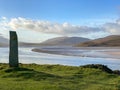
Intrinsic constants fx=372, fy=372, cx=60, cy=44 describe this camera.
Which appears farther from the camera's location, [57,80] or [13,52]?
[13,52]

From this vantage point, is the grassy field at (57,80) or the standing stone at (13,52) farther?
the standing stone at (13,52)

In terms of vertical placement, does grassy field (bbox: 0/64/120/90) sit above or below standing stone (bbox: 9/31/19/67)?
below

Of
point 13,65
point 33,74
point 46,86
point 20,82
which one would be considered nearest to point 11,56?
point 13,65

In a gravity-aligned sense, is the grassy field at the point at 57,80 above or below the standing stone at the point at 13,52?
below

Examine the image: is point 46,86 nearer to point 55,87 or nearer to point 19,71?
point 55,87

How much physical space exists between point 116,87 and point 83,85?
4.47 ft

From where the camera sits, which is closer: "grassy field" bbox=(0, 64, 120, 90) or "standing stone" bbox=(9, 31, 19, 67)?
"grassy field" bbox=(0, 64, 120, 90)

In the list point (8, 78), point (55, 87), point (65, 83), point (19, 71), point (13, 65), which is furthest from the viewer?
point (13, 65)

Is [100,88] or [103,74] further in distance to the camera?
[103,74]

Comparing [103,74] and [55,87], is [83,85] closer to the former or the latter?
[55,87]

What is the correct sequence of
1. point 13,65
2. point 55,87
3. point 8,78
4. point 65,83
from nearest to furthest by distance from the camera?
point 55,87 → point 65,83 → point 8,78 → point 13,65

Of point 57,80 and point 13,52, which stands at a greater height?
point 13,52

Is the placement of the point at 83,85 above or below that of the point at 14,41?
below

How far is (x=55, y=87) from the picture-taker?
14609mm
